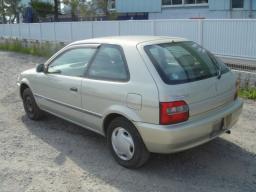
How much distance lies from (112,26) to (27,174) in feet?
29.8

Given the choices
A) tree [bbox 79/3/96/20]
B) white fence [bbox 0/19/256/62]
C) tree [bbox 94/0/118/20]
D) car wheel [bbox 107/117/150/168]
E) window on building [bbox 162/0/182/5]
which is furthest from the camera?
tree [bbox 79/3/96/20]

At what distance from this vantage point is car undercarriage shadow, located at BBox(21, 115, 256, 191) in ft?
12.6

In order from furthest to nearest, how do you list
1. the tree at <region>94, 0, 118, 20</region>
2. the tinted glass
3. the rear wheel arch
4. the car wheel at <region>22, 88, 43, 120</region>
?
the tree at <region>94, 0, 118, 20</region> → the tinted glass → the car wheel at <region>22, 88, 43, 120</region> → the rear wheel arch

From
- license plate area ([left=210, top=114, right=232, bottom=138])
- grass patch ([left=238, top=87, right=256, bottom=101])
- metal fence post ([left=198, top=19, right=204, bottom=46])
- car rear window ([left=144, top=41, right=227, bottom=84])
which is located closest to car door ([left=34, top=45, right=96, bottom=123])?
car rear window ([left=144, top=41, right=227, bottom=84])

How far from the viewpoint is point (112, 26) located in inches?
496

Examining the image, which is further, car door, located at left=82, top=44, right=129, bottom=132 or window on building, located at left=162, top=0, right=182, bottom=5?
window on building, located at left=162, top=0, right=182, bottom=5

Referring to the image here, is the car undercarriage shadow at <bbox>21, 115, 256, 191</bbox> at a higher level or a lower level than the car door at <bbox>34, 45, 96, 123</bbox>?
lower

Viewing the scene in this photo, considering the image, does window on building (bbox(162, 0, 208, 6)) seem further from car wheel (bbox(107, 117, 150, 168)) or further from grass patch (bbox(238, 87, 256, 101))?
car wheel (bbox(107, 117, 150, 168))

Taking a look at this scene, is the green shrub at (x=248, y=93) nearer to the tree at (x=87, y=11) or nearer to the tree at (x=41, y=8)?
the tree at (x=87, y=11)

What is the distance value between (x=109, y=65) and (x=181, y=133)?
4.26 feet

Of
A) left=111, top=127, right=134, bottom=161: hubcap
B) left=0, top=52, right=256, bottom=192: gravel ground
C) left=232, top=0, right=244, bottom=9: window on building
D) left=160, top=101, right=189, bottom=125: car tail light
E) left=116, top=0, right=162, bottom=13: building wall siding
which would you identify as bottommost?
→ left=0, top=52, right=256, bottom=192: gravel ground

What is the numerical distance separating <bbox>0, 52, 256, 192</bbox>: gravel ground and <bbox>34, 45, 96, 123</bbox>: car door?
18.5 inches

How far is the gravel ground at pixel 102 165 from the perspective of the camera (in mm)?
3896

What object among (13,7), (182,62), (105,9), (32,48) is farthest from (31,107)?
(13,7)
